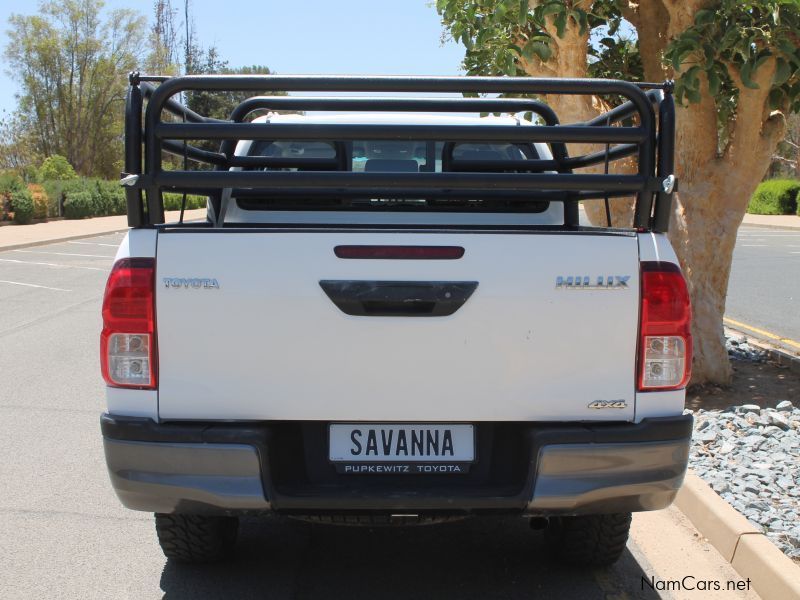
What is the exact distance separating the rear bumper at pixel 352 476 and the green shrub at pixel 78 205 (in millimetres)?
35813

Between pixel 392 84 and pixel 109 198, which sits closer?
pixel 392 84

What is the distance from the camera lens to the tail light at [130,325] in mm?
3297

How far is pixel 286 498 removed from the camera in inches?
132

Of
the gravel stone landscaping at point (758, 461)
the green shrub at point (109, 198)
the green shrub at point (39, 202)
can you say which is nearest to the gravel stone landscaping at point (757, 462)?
the gravel stone landscaping at point (758, 461)

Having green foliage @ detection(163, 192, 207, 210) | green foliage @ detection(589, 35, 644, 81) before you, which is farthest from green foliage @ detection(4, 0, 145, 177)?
green foliage @ detection(589, 35, 644, 81)

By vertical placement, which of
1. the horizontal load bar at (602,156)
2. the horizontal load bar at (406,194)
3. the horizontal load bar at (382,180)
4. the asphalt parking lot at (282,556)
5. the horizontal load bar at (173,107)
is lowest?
the asphalt parking lot at (282,556)

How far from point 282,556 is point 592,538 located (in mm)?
1410

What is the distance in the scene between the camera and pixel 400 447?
3.44m

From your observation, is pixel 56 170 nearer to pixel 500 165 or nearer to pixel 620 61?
pixel 620 61

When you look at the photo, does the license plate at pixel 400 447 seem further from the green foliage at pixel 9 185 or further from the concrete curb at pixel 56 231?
the green foliage at pixel 9 185

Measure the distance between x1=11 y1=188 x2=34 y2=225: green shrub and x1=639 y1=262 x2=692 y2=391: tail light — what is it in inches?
1246

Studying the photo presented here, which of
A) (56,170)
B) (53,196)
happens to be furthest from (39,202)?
(56,170)

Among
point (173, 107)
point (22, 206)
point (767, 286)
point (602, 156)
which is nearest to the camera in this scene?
point (173, 107)

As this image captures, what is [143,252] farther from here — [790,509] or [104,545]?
[790,509]
